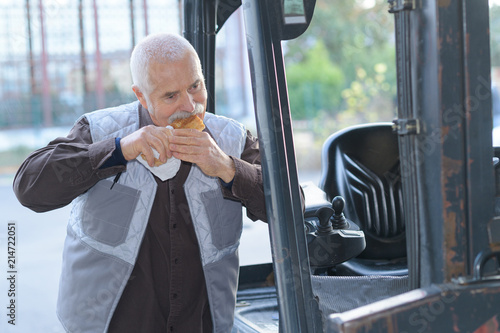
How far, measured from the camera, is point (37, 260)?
741cm

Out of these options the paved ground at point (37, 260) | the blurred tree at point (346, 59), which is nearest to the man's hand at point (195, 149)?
the paved ground at point (37, 260)

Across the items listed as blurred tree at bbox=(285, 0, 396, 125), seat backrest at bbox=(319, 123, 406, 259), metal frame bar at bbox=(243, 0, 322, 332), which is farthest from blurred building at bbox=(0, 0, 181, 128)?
metal frame bar at bbox=(243, 0, 322, 332)

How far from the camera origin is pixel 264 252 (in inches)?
303

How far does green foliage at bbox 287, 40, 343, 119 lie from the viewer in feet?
46.2

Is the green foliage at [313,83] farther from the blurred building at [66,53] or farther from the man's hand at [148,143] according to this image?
the man's hand at [148,143]

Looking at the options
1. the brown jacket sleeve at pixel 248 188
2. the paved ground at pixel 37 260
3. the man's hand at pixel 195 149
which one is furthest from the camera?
the paved ground at pixel 37 260

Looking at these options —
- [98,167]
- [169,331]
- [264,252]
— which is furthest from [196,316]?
[264,252]

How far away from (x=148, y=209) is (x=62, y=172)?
0.84 ft

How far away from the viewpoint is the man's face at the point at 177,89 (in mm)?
1777

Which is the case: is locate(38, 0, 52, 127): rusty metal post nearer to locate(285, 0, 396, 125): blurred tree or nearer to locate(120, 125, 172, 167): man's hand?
locate(285, 0, 396, 125): blurred tree

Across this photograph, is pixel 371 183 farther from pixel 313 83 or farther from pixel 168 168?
pixel 313 83

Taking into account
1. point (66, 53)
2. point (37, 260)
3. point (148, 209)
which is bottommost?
point (37, 260)

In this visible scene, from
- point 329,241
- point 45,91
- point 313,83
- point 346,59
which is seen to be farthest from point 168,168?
point 346,59

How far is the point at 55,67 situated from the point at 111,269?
13.7 meters
